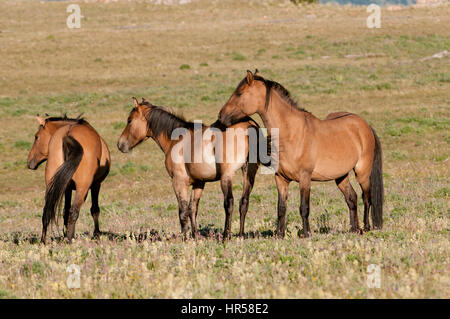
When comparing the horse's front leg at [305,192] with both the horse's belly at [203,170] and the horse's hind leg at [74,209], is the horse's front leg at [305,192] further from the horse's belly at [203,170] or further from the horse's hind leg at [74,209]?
the horse's hind leg at [74,209]

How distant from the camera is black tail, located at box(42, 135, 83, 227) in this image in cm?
1009

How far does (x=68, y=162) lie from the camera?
10297 millimetres

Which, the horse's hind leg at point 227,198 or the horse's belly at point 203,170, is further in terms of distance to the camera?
the horse's belly at point 203,170

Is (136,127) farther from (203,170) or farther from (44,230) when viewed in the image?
(44,230)

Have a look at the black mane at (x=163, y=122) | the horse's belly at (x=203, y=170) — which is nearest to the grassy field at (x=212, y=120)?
the horse's belly at (x=203, y=170)

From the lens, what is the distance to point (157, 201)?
699 inches

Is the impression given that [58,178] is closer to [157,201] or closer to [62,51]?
[157,201]

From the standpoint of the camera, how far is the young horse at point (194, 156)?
1027 cm

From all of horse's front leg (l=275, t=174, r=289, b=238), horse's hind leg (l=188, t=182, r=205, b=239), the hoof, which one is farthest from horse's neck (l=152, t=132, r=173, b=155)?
the hoof

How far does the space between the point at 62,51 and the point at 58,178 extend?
4778 cm

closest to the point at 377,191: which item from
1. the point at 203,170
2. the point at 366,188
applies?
the point at 366,188

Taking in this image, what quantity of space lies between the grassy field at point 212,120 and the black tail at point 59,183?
66 cm

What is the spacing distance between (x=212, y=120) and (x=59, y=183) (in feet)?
66.0
